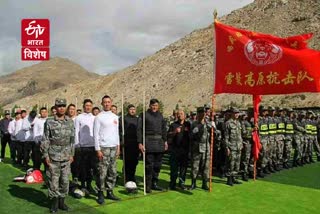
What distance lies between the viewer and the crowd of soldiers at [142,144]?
307 inches

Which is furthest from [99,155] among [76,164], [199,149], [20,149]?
[20,149]

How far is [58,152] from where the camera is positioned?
25.3 ft

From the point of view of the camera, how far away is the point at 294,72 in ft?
31.0

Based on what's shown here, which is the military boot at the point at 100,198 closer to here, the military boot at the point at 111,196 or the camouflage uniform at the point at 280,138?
the military boot at the point at 111,196

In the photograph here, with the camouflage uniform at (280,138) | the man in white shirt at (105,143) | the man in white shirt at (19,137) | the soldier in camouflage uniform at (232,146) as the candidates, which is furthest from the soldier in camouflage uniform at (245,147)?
the man in white shirt at (19,137)

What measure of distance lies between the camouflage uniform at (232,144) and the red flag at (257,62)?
3.40 ft

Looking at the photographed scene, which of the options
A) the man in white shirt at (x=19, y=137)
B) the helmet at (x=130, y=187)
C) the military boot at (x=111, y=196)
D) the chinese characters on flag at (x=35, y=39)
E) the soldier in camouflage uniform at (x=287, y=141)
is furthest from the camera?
the man in white shirt at (x=19, y=137)

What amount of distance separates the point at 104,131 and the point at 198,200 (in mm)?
2412

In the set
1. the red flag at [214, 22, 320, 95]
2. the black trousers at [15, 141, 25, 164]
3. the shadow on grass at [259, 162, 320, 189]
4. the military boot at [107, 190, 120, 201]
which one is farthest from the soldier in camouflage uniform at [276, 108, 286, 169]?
the black trousers at [15, 141, 25, 164]

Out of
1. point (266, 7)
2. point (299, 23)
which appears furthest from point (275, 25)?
point (266, 7)

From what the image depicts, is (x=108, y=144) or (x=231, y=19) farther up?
(x=231, y=19)

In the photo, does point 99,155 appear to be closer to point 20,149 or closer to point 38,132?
point 38,132

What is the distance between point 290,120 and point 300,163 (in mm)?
1651

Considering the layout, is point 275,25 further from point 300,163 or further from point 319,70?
point 319,70
